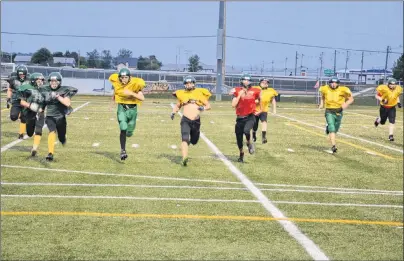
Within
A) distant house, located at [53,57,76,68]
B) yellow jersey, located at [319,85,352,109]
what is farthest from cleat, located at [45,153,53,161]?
distant house, located at [53,57,76,68]

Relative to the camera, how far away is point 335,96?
14008mm

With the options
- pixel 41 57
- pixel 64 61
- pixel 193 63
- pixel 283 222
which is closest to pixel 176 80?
pixel 193 63

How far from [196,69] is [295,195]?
50459 mm

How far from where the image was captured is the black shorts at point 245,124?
12.1 m

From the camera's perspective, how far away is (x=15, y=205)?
24.1 ft

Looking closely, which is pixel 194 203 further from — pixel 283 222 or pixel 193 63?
pixel 193 63

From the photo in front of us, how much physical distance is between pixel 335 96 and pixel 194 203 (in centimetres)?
720

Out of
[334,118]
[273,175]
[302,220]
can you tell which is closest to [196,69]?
[334,118]

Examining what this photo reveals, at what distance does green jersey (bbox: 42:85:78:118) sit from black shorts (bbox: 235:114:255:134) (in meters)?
3.50

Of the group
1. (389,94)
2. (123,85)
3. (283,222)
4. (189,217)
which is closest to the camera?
(283,222)

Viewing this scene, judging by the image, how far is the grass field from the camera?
18.9 ft

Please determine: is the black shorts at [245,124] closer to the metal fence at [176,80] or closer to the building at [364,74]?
the metal fence at [176,80]

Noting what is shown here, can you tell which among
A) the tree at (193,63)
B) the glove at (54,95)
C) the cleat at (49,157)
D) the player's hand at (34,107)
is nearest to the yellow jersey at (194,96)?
the glove at (54,95)

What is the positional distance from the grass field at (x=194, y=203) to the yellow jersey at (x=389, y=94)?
3016mm
